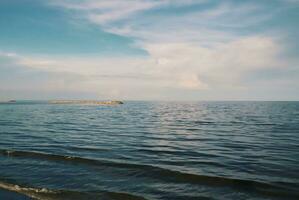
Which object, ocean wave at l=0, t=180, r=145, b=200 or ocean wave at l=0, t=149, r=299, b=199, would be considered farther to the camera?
ocean wave at l=0, t=149, r=299, b=199

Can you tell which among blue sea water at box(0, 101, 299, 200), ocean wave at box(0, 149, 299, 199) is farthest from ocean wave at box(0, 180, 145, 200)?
ocean wave at box(0, 149, 299, 199)

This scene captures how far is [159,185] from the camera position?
14.2m

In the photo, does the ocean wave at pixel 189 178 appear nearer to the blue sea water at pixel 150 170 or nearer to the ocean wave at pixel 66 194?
the blue sea water at pixel 150 170

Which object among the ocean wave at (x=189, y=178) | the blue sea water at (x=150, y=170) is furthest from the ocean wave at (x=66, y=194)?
the ocean wave at (x=189, y=178)

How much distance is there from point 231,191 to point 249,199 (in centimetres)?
108

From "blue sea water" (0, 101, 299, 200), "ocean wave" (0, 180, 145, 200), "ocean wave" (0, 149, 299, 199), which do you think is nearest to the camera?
"ocean wave" (0, 180, 145, 200)

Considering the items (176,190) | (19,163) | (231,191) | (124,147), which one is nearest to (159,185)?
(176,190)

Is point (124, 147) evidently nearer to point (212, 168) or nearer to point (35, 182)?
point (212, 168)

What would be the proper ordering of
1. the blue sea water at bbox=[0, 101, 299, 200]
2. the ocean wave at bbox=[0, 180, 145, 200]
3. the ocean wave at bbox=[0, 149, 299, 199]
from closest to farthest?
the ocean wave at bbox=[0, 180, 145, 200] < the blue sea water at bbox=[0, 101, 299, 200] < the ocean wave at bbox=[0, 149, 299, 199]

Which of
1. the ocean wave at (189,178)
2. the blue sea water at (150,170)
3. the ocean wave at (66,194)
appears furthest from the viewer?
the ocean wave at (189,178)

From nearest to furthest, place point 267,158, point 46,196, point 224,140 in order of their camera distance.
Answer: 1. point 46,196
2. point 267,158
3. point 224,140

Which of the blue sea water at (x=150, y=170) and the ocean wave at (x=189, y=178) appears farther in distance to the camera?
the ocean wave at (x=189, y=178)

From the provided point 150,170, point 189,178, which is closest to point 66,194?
point 150,170

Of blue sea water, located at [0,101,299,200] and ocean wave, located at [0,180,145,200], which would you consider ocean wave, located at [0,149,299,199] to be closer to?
blue sea water, located at [0,101,299,200]
